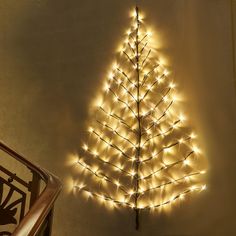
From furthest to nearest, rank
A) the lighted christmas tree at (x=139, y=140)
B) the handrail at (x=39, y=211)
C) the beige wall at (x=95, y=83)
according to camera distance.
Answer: the lighted christmas tree at (x=139, y=140) < the beige wall at (x=95, y=83) < the handrail at (x=39, y=211)

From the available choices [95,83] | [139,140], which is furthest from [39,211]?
[95,83]

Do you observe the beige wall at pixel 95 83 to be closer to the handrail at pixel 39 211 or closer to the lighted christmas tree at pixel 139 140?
the lighted christmas tree at pixel 139 140

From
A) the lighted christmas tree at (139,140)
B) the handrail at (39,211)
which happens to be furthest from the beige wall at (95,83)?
the handrail at (39,211)

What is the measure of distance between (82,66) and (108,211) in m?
1.65

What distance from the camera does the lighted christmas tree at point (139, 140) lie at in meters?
3.56

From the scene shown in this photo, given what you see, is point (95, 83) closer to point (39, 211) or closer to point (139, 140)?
point (139, 140)

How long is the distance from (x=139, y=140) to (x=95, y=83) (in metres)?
0.84

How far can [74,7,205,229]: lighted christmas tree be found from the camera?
3561 millimetres

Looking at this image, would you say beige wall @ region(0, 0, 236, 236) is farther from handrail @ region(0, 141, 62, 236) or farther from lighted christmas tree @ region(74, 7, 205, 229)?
handrail @ region(0, 141, 62, 236)

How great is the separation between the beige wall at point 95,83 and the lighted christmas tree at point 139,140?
118 mm

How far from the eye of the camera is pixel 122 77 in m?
4.01

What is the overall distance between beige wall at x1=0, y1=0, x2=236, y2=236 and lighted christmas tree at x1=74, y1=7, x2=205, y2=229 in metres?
0.12

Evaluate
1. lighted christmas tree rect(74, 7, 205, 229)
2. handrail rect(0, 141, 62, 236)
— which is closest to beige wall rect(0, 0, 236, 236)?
lighted christmas tree rect(74, 7, 205, 229)

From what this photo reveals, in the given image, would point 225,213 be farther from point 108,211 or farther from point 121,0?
point 121,0
